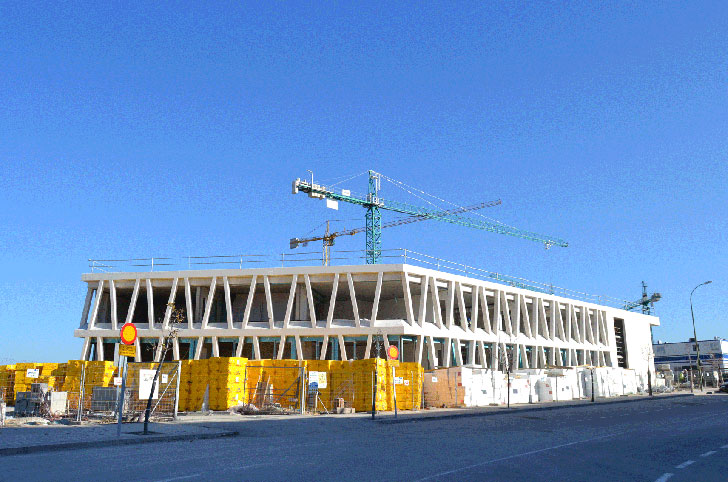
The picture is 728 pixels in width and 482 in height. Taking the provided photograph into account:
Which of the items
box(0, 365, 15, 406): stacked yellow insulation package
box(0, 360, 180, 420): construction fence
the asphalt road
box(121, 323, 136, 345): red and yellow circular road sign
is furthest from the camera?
box(0, 365, 15, 406): stacked yellow insulation package

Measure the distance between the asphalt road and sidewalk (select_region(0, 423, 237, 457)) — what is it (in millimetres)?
723

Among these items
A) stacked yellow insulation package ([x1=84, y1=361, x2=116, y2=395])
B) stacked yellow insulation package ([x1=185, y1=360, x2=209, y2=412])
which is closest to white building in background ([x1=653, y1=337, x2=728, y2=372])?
stacked yellow insulation package ([x1=185, y1=360, x2=209, y2=412])

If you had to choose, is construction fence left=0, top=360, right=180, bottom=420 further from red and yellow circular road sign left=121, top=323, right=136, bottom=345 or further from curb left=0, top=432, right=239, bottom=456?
red and yellow circular road sign left=121, top=323, right=136, bottom=345

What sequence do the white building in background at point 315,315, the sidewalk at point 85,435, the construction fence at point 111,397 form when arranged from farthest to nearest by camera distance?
the white building in background at point 315,315 → the construction fence at point 111,397 → the sidewalk at point 85,435

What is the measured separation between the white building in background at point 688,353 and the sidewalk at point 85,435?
10606 centimetres

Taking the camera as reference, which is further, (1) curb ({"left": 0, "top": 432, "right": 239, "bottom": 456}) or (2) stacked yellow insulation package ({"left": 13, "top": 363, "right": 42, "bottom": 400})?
(2) stacked yellow insulation package ({"left": 13, "top": 363, "right": 42, "bottom": 400})

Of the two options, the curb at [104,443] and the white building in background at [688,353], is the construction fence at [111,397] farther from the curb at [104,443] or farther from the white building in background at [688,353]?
the white building in background at [688,353]

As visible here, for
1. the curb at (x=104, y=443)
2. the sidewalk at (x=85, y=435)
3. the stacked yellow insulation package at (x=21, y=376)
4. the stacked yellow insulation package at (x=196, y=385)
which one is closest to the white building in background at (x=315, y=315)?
the stacked yellow insulation package at (x=21, y=376)

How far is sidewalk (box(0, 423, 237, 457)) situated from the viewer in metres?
14.3

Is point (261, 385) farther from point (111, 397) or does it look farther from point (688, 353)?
point (688, 353)

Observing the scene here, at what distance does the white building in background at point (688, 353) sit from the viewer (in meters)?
108

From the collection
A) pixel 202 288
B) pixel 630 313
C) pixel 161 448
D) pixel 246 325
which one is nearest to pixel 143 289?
pixel 202 288

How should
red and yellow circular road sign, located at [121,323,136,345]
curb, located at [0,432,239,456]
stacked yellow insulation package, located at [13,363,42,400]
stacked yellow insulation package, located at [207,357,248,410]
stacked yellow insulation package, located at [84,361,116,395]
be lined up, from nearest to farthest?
curb, located at [0,432,239,456] → red and yellow circular road sign, located at [121,323,136,345] → stacked yellow insulation package, located at [207,357,248,410] → stacked yellow insulation package, located at [84,361,116,395] → stacked yellow insulation package, located at [13,363,42,400]

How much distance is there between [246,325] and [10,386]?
58.7 feet
